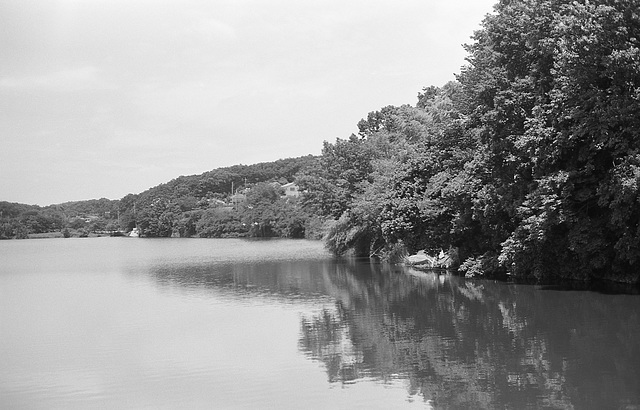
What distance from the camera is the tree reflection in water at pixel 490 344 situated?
13.7 meters

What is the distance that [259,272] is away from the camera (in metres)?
43.9

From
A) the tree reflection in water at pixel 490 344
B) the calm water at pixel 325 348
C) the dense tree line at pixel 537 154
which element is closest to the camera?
the tree reflection in water at pixel 490 344

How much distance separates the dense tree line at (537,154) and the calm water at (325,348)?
2.42 metres

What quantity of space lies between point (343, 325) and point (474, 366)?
23.5 feet

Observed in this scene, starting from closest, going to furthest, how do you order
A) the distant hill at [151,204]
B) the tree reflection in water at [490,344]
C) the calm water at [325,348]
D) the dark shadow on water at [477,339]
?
the tree reflection in water at [490,344]
the dark shadow on water at [477,339]
the calm water at [325,348]
the distant hill at [151,204]

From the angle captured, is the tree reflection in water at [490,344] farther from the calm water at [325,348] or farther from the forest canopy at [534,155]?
the forest canopy at [534,155]

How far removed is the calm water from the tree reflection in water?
60mm

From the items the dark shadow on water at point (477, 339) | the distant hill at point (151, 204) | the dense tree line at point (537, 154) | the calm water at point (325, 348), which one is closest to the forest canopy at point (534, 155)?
the dense tree line at point (537, 154)

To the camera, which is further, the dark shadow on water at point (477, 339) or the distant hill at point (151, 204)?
the distant hill at point (151, 204)

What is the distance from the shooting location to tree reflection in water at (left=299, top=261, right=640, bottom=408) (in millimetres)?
13741

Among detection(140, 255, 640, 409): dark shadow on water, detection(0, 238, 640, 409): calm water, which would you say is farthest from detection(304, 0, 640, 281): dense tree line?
detection(0, 238, 640, 409): calm water

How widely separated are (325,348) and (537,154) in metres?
12.9

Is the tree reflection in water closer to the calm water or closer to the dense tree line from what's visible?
the calm water

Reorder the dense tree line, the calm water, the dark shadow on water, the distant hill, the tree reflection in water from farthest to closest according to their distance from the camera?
the distant hill < the dense tree line < the calm water < the dark shadow on water < the tree reflection in water
